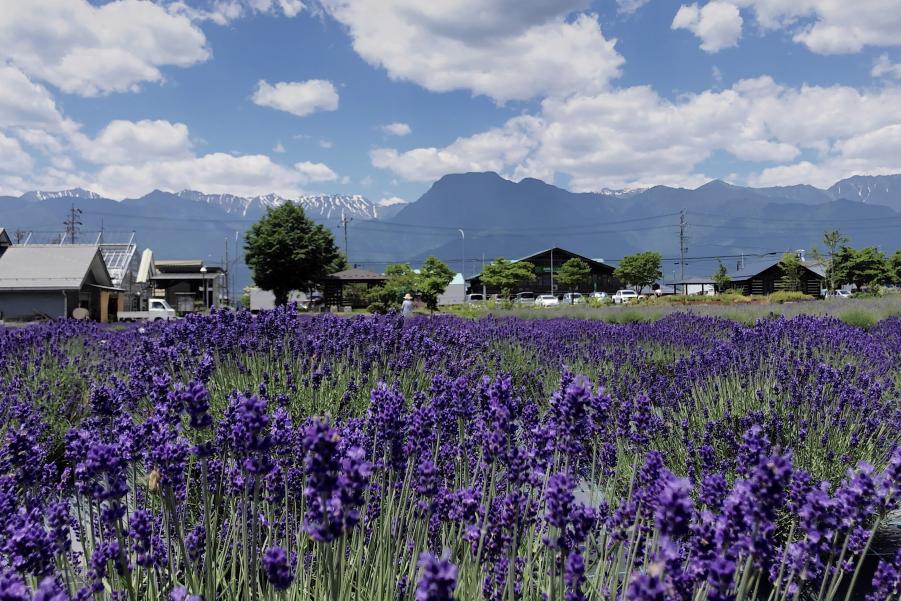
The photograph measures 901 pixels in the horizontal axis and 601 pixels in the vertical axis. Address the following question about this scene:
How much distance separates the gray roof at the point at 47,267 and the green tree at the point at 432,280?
19.5 m

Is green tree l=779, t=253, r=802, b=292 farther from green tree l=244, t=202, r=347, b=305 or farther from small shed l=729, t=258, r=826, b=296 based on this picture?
green tree l=244, t=202, r=347, b=305

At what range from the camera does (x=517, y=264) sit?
215 feet

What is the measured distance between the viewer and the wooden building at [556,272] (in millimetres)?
78188

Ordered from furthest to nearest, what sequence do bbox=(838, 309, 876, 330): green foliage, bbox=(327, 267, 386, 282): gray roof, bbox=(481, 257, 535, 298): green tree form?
bbox=(481, 257, 535, 298): green tree
bbox=(327, 267, 386, 282): gray roof
bbox=(838, 309, 876, 330): green foliage

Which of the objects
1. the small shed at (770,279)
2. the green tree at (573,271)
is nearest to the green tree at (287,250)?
the green tree at (573,271)

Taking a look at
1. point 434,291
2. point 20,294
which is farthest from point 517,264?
point 20,294

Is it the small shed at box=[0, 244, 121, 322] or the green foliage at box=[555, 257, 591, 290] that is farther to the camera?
the green foliage at box=[555, 257, 591, 290]

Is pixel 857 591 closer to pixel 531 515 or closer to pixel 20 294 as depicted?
pixel 531 515

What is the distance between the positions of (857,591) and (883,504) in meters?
1.70

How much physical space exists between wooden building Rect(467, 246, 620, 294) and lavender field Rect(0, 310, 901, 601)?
71981mm

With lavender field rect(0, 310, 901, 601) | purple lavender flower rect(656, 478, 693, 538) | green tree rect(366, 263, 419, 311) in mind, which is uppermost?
green tree rect(366, 263, 419, 311)

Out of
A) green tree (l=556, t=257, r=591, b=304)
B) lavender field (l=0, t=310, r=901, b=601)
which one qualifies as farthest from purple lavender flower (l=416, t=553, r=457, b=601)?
→ green tree (l=556, t=257, r=591, b=304)

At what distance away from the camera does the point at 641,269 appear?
237 ft

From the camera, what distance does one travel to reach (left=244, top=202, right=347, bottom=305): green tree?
43781mm
